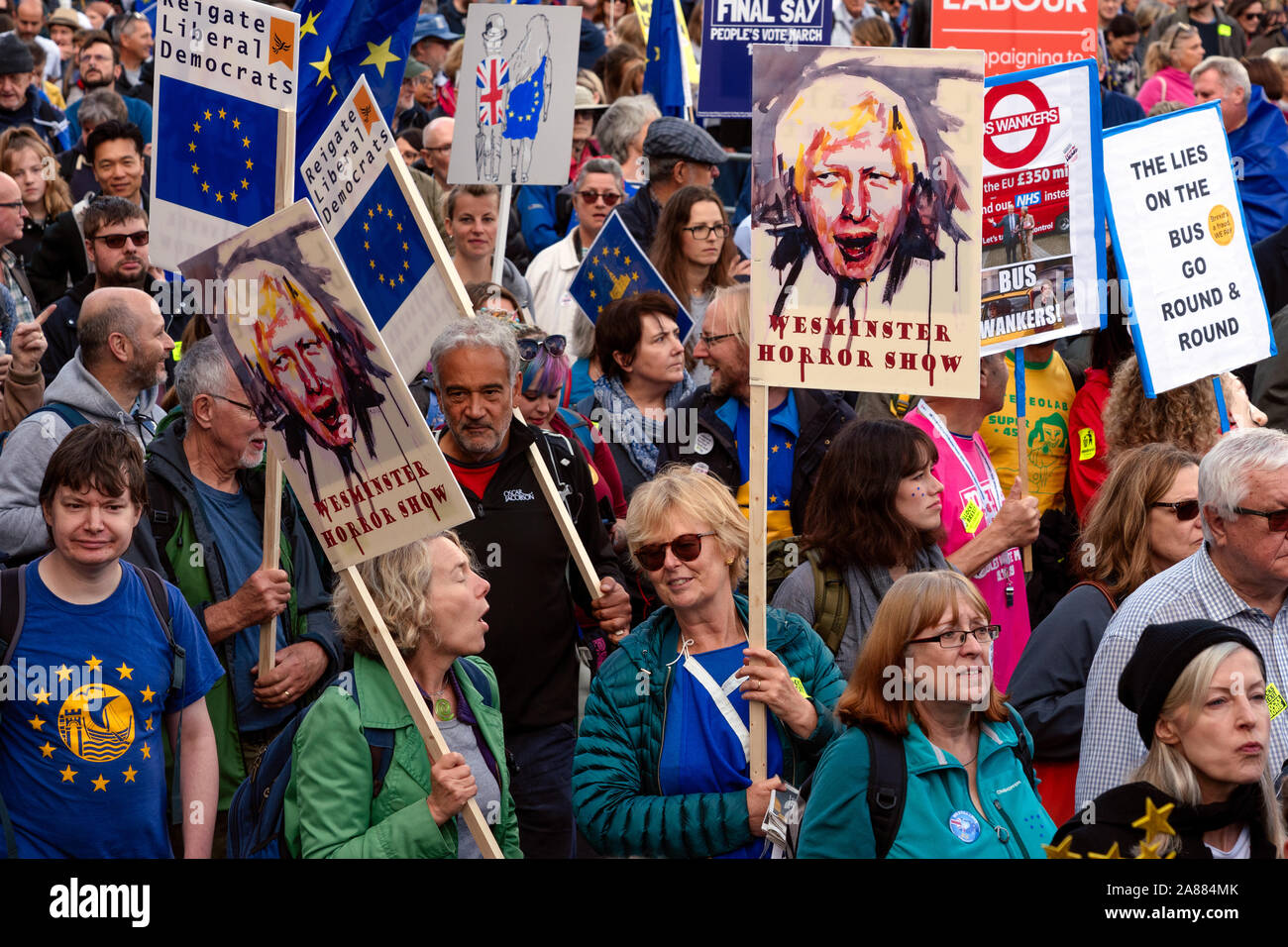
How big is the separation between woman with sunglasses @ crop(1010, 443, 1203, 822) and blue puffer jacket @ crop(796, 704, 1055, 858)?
2.55 ft

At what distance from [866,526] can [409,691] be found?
67.6 inches

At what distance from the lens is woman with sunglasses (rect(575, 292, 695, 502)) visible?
732 centimetres

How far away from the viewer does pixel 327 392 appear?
15.9 ft

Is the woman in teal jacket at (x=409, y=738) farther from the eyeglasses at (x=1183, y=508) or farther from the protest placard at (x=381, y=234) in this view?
the eyeglasses at (x=1183, y=508)

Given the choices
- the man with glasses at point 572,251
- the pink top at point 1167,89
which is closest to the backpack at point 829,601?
the man with glasses at point 572,251

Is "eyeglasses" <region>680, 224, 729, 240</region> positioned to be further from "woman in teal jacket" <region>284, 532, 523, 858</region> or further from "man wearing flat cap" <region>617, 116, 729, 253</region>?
"woman in teal jacket" <region>284, 532, 523, 858</region>

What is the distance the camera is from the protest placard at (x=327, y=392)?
473 centimetres

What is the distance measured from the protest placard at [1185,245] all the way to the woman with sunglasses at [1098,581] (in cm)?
121

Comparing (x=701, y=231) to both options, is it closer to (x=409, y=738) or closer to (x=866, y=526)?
(x=866, y=526)

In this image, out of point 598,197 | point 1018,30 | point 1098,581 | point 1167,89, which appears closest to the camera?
point 1098,581

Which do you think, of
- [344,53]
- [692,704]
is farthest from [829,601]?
[344,53]

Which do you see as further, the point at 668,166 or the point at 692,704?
the point at 668,166
